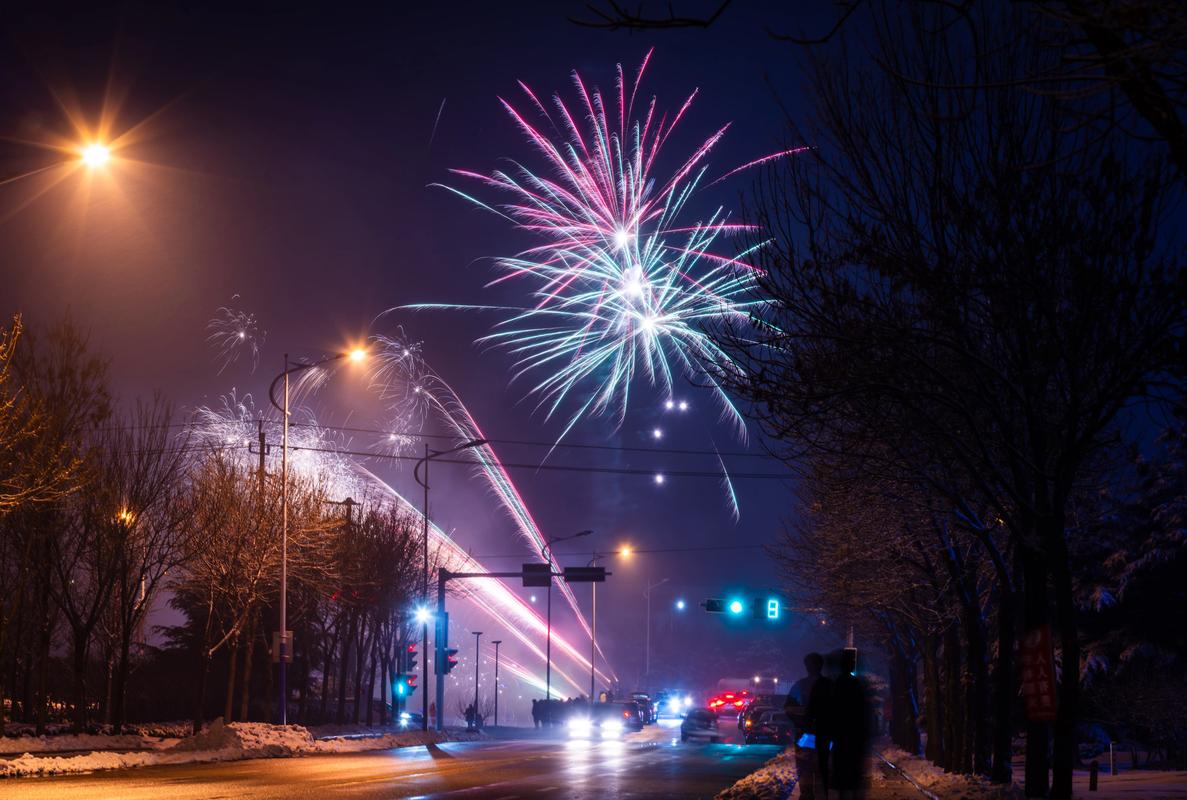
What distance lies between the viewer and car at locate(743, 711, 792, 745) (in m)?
48.2

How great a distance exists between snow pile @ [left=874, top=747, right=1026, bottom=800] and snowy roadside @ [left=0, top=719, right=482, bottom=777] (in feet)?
50.0

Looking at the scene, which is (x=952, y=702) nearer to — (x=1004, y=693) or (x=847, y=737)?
(x=1004, y=693)

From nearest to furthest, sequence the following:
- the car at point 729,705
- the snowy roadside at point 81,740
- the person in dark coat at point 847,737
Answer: the person in dark coat at point 847,737 → the snowy roadside at point 81,740 → the car at point 729,705

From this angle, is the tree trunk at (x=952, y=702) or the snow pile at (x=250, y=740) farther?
the snow pile at (x=250, y=740)

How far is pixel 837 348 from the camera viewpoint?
1510 centimetres

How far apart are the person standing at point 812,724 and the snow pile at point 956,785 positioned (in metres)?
2.42

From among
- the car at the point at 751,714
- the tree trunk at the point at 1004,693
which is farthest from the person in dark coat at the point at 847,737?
the car at the point at 751,714

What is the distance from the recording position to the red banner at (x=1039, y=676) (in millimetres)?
14711

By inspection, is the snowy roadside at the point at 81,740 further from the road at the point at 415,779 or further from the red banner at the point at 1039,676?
the red banner at the point at 1039,676

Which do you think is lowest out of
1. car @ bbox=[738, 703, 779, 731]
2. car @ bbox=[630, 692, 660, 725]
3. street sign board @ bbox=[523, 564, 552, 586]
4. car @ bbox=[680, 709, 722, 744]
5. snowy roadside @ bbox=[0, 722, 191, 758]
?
car @ bbox=[630, 692, 660, 725]

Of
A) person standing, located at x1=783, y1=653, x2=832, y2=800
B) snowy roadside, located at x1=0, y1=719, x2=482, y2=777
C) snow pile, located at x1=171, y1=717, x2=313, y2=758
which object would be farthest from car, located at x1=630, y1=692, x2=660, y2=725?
person standing, located at x1=783, y1=653, x2=832, y2=800

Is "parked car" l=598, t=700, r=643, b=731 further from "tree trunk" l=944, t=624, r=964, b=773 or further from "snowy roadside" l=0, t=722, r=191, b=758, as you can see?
"tree trunk" l=944, t=624, r=964, b=773

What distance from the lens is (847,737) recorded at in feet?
39.5

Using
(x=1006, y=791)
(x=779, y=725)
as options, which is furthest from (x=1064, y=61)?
(x=779, y=725)
